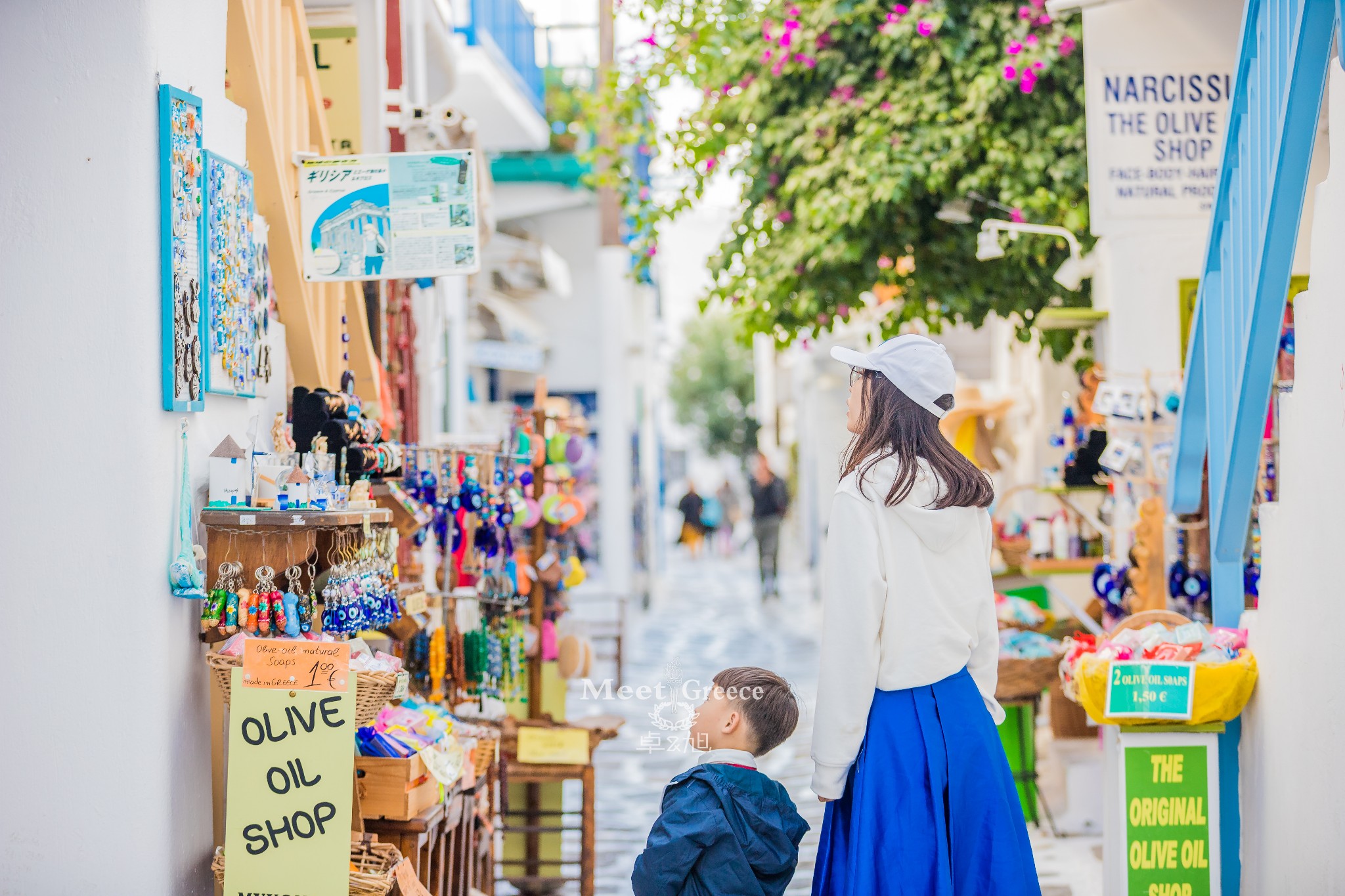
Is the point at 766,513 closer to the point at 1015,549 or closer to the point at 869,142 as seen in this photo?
the point at 1015,549

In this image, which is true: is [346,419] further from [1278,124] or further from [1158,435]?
[1158,435]

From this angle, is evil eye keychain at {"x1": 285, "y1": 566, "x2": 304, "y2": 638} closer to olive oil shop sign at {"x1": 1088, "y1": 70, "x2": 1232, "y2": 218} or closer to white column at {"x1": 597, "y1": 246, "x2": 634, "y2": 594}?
olive oil shop sign at {"x1": 1088, "y1": 70, "x2": 1232, "y2": 218}

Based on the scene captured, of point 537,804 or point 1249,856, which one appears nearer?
point 1249,856

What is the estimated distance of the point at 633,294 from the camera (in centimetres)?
1611

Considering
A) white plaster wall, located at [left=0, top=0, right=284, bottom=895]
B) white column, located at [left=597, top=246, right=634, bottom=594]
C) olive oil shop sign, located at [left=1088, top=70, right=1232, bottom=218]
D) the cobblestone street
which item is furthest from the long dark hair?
white column, located at [left=597, top=246, right=634, bottom=594]

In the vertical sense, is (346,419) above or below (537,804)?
above

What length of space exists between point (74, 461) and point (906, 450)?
201cm

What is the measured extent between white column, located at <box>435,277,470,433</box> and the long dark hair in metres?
5.26

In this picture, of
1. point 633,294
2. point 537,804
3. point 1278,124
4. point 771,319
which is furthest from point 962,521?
point 633,294

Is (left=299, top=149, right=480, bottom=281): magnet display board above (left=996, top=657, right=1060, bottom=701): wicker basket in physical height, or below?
above

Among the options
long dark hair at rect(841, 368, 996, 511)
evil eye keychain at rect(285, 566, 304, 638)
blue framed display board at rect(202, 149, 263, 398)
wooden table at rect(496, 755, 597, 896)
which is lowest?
wooden table at rect(496, 755, 597, 896)

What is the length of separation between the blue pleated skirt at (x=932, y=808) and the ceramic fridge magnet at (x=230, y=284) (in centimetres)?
195

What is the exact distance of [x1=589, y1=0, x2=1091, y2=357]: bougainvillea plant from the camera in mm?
6391

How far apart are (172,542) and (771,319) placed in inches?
184
